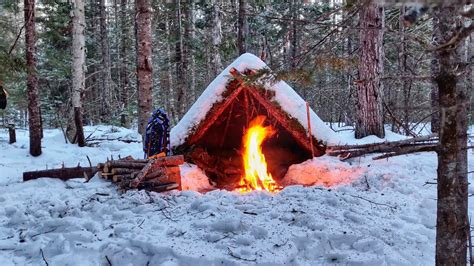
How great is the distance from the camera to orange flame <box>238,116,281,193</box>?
6.99 meters

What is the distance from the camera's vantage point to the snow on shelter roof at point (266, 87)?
286 inches

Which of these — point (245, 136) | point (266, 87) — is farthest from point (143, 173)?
point (245, 136)

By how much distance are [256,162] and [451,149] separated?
510 centimetres

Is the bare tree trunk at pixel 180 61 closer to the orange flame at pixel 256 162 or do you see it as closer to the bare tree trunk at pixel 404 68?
the orange flame at pixel 256 162

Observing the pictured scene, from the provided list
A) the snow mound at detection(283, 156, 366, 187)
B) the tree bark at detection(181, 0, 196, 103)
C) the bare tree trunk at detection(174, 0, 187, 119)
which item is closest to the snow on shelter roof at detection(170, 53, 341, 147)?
the snow mound at detection(283, 156, 366, 187)

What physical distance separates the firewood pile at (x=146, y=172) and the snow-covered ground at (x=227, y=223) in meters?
0.20

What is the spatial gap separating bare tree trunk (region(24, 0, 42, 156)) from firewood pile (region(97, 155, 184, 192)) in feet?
12.0

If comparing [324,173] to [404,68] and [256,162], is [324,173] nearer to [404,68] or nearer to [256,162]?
Answer: [256,162]

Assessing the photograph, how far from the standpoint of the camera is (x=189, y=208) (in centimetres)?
510

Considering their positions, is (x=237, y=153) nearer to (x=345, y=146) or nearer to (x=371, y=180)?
(x=345, y=146)

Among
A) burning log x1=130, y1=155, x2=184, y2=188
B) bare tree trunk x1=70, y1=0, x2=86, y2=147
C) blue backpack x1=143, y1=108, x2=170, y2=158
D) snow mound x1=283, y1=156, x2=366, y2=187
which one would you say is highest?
bare tree trunk x1=70, y1=0, x2=86, y2=147

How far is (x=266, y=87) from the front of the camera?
23.5 ft

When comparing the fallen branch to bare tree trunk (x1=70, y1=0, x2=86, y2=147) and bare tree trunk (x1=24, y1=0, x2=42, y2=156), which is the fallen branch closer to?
bare tree trunk (x1=24, y1=0, x2=42, y2=156)

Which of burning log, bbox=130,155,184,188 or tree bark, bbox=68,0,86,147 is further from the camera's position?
tree bark, bbox=68,0,86,147
